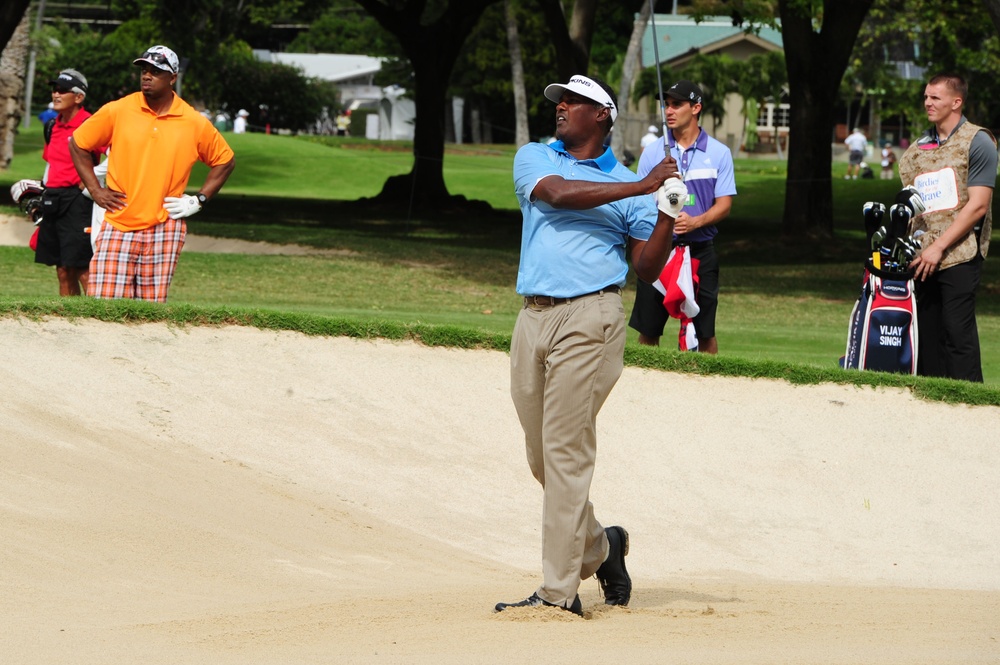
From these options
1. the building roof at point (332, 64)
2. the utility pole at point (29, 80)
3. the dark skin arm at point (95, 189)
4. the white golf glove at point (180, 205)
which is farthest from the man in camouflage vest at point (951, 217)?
the building roof at point (332, 64)

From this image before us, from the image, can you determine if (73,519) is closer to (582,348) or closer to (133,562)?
(133,562)

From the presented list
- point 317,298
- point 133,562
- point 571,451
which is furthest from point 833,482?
point 317,298

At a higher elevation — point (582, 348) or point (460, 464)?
point (582, 348)

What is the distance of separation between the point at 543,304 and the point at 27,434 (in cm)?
342

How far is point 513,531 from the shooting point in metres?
7.75

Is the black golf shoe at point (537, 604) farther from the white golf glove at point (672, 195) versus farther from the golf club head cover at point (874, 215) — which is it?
the golf club head cover at point (874, 215)

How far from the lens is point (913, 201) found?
31.8 ft

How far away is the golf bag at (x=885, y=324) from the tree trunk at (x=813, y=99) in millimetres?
14622

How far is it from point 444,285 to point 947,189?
9292mm

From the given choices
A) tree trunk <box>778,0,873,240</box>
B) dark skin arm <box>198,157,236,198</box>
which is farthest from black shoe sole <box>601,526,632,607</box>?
tree trunk <box>778,0,873,240</box>

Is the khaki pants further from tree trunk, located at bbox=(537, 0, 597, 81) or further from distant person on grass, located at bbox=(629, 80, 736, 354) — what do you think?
tree trunk, located at bbox=(537, 0, 597, 81)

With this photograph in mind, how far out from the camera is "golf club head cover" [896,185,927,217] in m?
9.70

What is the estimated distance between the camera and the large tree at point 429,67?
30.6 metres

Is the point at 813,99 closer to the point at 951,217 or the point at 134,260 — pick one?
the point at 951,217
